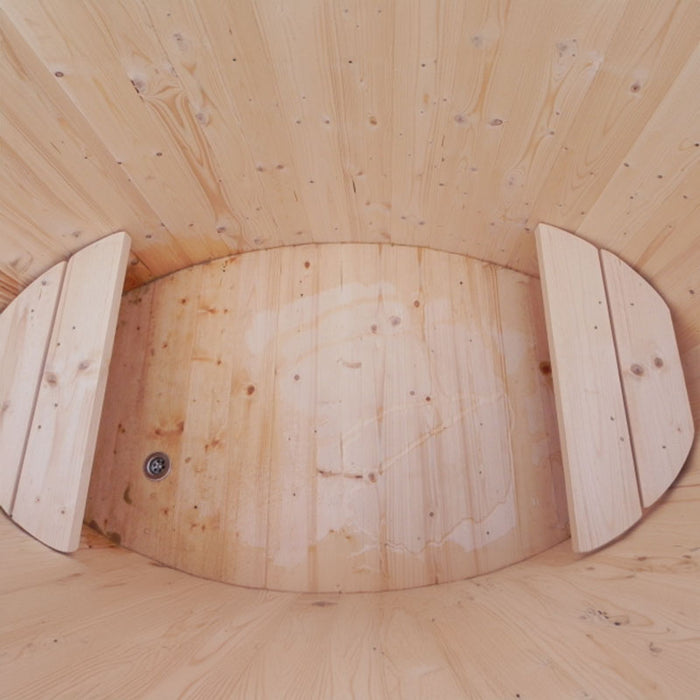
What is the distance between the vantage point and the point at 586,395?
3.97 ft

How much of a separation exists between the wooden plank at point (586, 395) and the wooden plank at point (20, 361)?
1.31 m

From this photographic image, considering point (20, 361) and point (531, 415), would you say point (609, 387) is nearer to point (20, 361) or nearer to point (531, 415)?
point (531, 415)

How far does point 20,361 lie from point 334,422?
85cm

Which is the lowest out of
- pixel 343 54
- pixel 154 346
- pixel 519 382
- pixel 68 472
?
pixel 68 472

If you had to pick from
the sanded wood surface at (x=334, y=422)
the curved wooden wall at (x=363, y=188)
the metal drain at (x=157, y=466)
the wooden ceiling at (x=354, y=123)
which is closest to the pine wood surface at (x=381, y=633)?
the curved wooden wall at (x=363, y=188)

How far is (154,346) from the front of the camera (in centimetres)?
163

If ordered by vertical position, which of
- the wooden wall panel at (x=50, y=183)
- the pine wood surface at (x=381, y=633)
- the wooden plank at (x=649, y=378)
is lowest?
the pine wood surface at (x=381, y=633)

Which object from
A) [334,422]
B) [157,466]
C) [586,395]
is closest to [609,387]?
[586,395]

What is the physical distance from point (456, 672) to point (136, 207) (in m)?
1.27

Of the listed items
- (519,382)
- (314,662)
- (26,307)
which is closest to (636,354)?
(519,382)

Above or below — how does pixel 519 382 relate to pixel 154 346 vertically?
below

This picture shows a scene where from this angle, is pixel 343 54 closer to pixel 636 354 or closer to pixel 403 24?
pixel 403 24

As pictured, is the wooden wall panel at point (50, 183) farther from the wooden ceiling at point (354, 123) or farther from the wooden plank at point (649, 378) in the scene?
the wooden plank at point (649, 378)

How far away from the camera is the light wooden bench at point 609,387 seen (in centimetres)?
113
